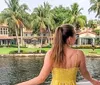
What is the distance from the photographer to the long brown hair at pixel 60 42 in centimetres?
276

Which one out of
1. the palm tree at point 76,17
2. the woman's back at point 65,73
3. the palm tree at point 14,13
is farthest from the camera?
the palm tree at point 76,17

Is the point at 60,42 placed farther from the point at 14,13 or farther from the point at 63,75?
the point at 14,13

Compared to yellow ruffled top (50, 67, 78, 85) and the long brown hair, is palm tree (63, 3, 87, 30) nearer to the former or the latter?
the long brown hair

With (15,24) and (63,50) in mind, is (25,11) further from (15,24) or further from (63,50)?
(63,50)

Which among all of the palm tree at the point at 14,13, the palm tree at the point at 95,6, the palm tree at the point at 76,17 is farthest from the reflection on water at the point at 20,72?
the palm tree at the point at 76,17

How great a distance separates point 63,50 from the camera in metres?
2.80

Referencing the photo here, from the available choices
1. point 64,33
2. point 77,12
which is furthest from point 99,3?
point 64,33

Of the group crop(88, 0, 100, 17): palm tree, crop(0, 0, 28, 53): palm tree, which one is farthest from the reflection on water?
crop(88, 0, 100, 17): palm tree

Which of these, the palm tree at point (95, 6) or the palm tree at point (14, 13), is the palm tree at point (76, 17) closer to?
the palm tree at point (95, 6)

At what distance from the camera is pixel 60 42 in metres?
2.79

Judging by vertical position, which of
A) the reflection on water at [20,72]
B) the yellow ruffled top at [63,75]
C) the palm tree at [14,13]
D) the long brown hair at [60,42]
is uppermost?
the palm tree at [14,13]

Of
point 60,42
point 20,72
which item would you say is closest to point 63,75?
point 60,42

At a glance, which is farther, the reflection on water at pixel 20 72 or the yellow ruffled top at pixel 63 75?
the reflection on water at pixel 20 72

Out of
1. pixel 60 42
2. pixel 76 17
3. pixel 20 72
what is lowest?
pixel 20 72
